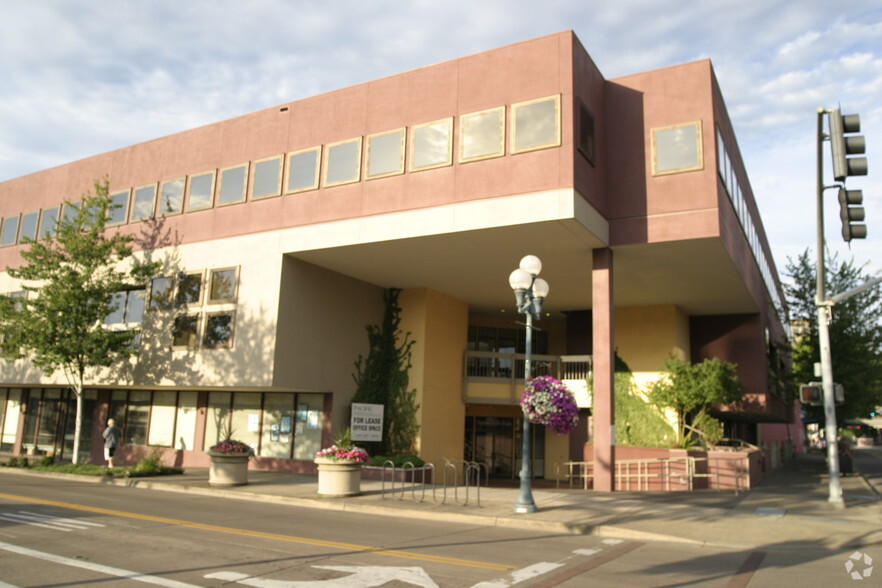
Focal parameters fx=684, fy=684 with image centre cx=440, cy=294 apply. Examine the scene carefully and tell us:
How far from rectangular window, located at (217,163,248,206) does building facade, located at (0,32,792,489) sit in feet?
0.22

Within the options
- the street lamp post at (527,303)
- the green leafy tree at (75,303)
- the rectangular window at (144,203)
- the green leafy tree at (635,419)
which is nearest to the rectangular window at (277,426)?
the green leafy tree at (75,303)

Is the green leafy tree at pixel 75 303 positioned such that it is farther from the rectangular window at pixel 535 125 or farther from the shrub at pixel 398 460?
the rectangular window at pixel 535 125

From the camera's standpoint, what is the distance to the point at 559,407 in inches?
543

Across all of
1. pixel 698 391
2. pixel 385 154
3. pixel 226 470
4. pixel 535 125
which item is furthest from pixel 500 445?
pixel 535 125

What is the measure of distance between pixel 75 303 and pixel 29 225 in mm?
10269

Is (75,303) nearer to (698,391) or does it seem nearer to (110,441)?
(110,441)

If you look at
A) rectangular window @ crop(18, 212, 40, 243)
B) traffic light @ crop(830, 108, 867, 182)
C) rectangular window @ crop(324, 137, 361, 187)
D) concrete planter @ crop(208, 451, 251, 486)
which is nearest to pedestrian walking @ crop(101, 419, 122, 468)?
concrete planter @ crop(208, 451, 251, 486)

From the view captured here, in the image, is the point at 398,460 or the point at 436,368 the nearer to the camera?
the point at 398,460

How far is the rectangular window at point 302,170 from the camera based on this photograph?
22.0m

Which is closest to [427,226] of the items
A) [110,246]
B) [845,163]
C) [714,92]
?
[714,92]

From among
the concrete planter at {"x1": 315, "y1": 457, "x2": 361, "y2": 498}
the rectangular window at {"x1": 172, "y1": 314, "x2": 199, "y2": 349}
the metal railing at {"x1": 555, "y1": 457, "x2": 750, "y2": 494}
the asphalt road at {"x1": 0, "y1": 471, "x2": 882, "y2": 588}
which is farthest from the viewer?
the rectangular window at {"x1": 172, "y1": 314, "x2": 199, "y2": 349}

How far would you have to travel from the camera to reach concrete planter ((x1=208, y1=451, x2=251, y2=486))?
18.7 meters

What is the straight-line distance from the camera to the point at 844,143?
12.3 m

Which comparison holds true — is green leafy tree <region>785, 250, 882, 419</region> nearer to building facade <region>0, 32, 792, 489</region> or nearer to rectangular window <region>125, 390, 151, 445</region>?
building facade <region>0, 32, 792, 489</region>
